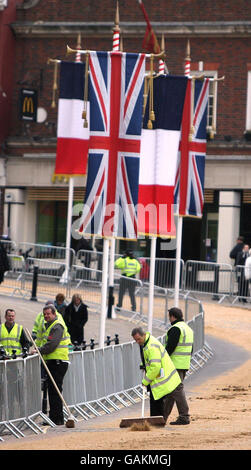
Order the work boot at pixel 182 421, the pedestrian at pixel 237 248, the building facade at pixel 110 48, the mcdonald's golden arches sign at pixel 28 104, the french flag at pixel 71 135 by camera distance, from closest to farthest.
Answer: the work boot at pixel 182 421
the french flag at pixel 71 135
the pedestrian at pixel 237 248
the building facade at pixel 110 48
the mcdonald's golden arches sign at pixel 28 104

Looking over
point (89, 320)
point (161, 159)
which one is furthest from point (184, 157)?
point (89, 320)

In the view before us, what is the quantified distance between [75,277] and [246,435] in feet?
54.7

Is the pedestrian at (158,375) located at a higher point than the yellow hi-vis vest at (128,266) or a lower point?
lower

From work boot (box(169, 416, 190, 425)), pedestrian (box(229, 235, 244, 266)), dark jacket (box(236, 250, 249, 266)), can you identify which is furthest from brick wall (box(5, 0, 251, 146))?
work boot (box(169, 416, 190, 425))

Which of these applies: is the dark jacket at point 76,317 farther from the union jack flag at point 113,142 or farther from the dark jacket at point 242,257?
the dark jacket at point 242,257

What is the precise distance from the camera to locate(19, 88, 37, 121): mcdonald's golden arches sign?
41.2 meters

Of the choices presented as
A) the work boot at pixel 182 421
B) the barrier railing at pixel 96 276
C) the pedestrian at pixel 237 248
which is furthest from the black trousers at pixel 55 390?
the pedestrian at pixel 237 248

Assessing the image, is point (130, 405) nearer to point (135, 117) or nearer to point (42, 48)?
point (135, 117)

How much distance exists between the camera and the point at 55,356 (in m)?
17.7

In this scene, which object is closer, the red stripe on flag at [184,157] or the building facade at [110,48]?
the red stripe on flag at [184,157]

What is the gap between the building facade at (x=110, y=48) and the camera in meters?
39.5

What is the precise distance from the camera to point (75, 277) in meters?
31.5

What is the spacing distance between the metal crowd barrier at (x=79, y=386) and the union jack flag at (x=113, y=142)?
2.40 m
